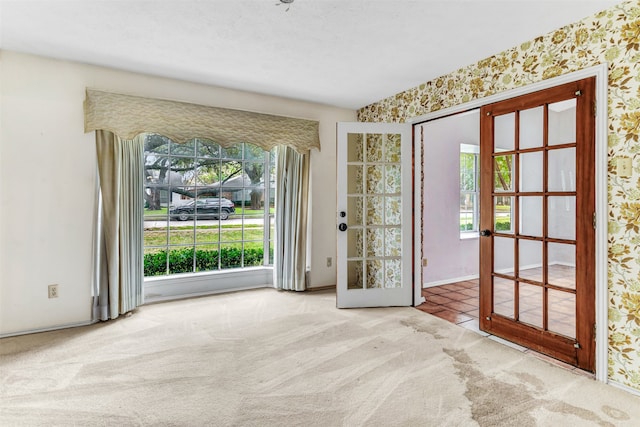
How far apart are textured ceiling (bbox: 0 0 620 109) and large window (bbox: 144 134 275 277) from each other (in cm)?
99

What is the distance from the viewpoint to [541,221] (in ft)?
8.42

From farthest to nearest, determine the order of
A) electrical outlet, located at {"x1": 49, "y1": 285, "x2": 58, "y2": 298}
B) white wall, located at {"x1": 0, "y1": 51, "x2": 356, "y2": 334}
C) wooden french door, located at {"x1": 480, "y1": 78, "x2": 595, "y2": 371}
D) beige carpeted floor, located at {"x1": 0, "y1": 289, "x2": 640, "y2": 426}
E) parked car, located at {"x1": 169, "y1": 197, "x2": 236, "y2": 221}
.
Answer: parked car, located at {"x1": 169, "y1": 197, "x2": 236, "y2": 221}
electrical outlet, located at {"x1": 49, "y1": 285, "x2": 58, "y2": 298}
white wall, located at {"x1": 0, "y1": 51, "x2": 356, "y2": 334}
wooden french door, located at {"x1": 480, "y1": 78, "x2": 595, "y2": 371}
beige carpeted floor, located at {"x1": 0, "y1": 289, "x2": 640, "y2": 426}

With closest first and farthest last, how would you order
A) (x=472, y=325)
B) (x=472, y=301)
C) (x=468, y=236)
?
(x=472, y=325) → (x=472, y=301) → (x=468, y=236)

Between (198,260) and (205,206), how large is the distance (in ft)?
2.21

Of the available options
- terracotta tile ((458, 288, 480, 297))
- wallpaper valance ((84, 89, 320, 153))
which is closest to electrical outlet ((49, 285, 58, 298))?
wallpaper valance ((84, 89, 320, 153))

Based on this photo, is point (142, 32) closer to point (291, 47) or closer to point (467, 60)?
point (291, 47)

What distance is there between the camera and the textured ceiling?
2.21 m

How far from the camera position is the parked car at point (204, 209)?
3977mm

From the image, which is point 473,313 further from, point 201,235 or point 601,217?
point 201,235

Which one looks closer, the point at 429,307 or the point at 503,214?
the point at 503,214

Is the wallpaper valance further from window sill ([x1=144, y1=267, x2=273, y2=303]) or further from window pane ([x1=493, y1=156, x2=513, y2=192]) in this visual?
window pane ([x1=493, y1=156, x2=513, y2=192])

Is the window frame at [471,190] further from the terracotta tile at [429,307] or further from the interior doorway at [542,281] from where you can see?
the terracotta tile at [429,307]

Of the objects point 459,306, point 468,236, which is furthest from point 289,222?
point 468,236

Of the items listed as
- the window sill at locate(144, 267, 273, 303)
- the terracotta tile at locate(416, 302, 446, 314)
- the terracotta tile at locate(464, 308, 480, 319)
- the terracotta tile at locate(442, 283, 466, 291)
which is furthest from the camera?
the terracotta tile at locate(442, 283, 466, 291)
